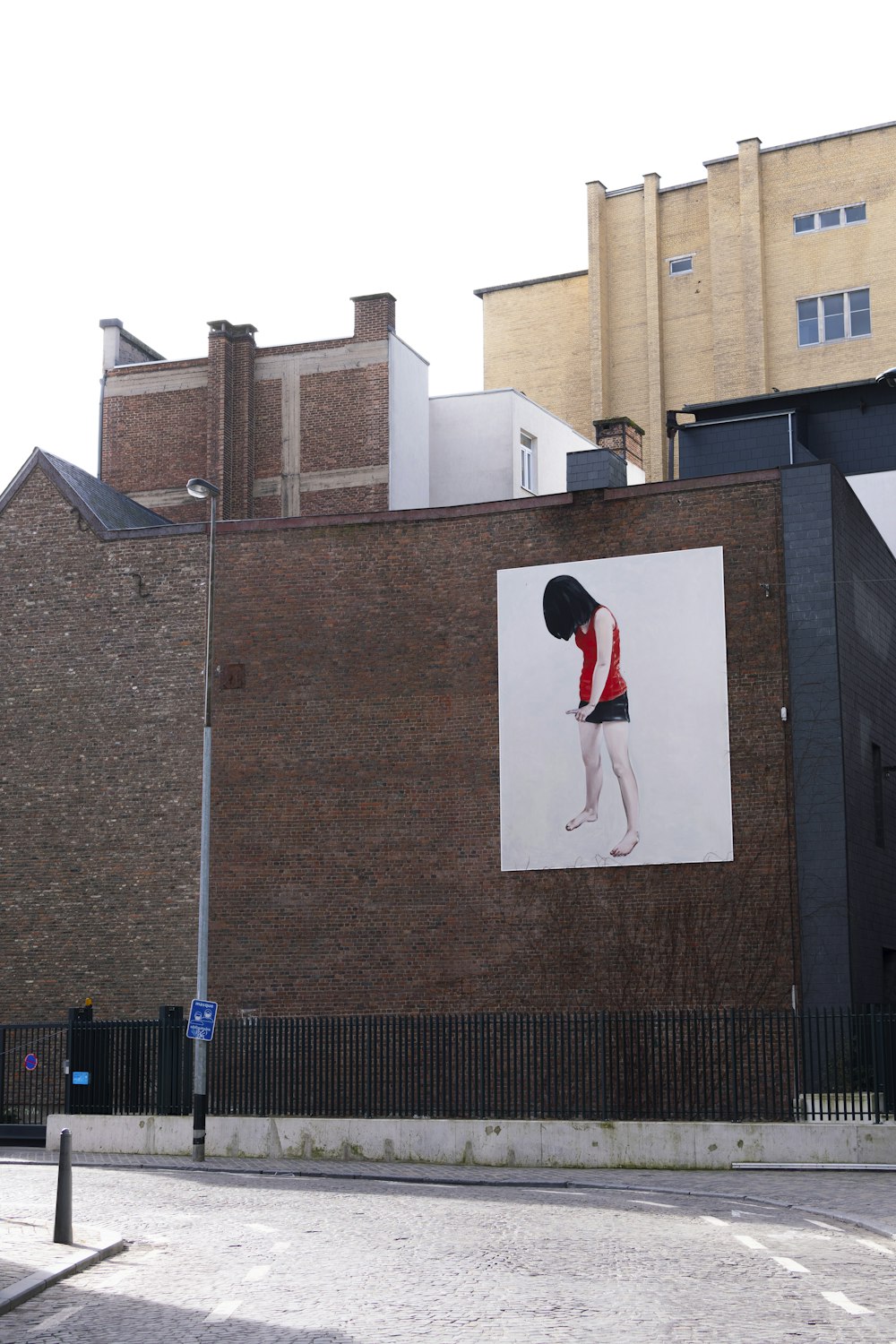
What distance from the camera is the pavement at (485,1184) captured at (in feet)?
42.0

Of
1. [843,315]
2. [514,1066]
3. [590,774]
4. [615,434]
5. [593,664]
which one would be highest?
[843,315]

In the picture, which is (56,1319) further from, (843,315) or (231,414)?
(843,315)

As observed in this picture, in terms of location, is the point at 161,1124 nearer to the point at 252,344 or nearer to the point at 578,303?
the point at 252,344

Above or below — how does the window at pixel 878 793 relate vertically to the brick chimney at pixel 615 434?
below

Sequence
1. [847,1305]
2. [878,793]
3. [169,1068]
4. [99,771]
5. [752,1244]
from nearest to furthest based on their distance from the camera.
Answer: [847,1305] → [752,1244] → [169,1068] → [878,793] → [99,771]

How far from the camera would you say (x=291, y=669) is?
107 feet

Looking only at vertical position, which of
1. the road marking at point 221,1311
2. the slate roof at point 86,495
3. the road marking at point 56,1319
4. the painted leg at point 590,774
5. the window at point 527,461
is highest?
the window at point 527,461

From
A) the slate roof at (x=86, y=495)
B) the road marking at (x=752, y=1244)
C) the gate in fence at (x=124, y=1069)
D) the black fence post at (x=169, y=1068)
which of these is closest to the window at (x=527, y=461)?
the slate roof at (x=86, y=495)

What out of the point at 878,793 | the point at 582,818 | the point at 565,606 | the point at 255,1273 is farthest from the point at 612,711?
the point at 255,1273

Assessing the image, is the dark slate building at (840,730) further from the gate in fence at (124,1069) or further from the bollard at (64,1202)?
the bollard at (64,1202)

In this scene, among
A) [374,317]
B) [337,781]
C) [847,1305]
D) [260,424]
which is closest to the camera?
[847,1305]

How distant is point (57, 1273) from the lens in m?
11.7

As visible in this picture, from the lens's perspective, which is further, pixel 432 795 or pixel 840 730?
pixel 432 795

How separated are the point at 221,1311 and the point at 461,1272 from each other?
2.29m
